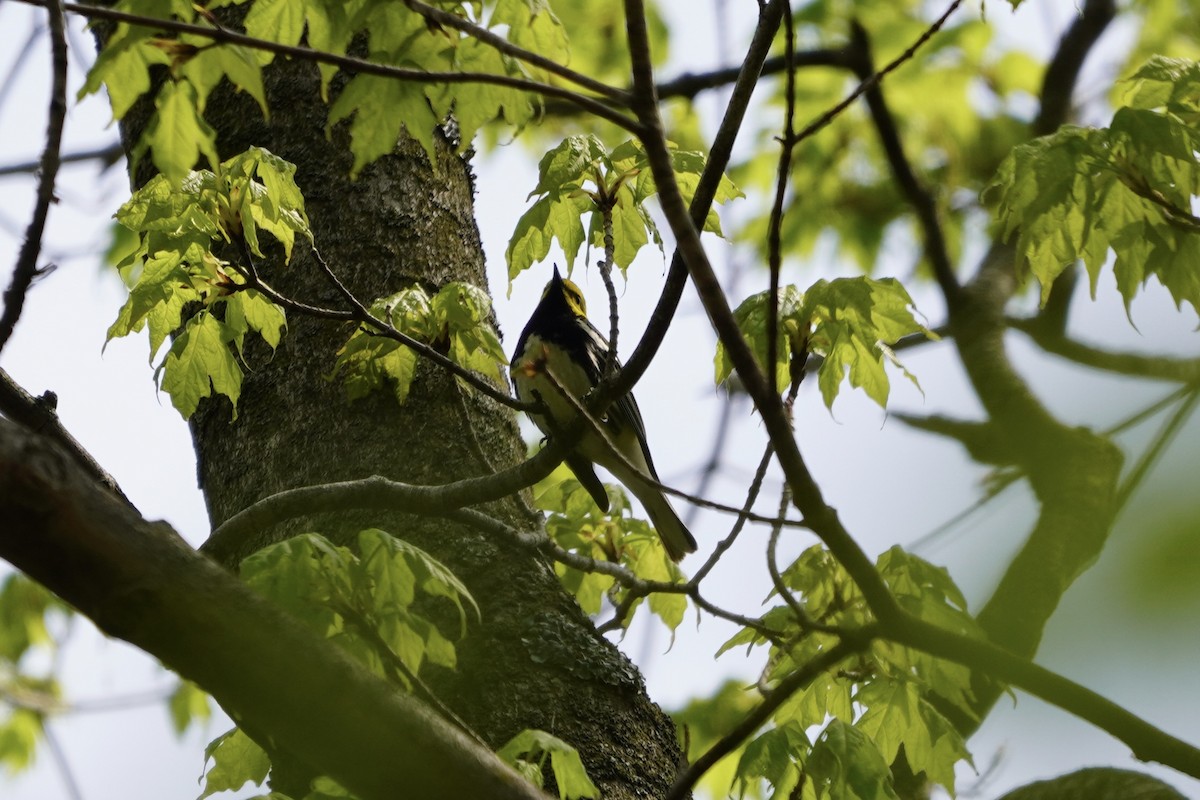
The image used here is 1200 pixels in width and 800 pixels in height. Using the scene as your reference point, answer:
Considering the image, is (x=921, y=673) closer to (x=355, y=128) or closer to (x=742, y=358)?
(x=742, y=358)

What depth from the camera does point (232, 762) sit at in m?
2.08

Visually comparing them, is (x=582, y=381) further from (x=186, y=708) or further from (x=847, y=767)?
(x=847, y=767)

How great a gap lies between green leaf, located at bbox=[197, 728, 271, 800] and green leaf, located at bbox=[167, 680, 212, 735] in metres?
3.10

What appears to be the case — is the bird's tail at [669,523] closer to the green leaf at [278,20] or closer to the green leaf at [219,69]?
the green leaf at [278,20]

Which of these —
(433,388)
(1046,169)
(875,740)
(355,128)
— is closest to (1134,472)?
(355,128)

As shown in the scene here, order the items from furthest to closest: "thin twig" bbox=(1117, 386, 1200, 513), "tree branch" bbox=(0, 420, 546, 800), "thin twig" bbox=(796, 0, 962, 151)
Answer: "thin twig" bbox=(796, 0, 962, 151) → "tree branch" bbox=(0, 420, 546, 800) → "thin twig" bbox=(1117, 386, 1200, 513)

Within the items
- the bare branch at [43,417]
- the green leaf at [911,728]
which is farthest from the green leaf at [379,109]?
the green leaf at [911,728]

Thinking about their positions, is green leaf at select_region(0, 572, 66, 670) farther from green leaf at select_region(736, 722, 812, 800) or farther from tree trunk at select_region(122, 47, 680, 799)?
green leaf at select_region(736, 722, 812, 800)

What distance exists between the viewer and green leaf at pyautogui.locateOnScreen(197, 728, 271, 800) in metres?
2.07

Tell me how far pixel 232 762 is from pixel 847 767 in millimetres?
1155

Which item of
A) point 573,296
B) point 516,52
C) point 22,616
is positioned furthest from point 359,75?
point 22,616

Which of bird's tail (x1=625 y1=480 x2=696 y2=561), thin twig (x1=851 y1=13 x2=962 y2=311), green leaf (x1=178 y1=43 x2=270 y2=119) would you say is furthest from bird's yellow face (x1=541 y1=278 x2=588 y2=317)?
green leaf (x1=178 y1=43 x2=270 y2=119)

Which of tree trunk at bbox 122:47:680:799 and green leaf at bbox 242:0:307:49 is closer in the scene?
green leaf at bbox 242:0:307:49

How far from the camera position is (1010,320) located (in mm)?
3527
